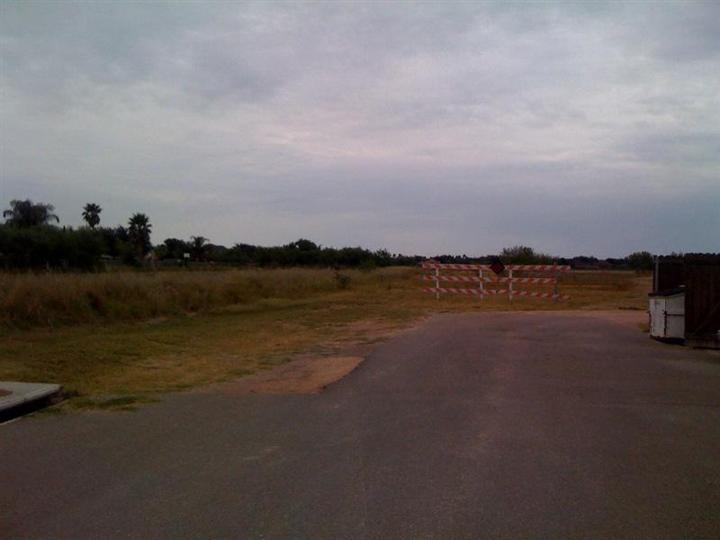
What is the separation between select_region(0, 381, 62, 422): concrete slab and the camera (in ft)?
35.7

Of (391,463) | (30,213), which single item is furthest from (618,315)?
(30,213)

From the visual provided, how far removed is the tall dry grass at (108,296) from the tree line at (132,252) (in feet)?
18.8

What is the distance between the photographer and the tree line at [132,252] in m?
40.4

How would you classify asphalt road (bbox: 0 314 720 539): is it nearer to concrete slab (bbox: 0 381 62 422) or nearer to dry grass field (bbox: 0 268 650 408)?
concrete slab (bbox: 0 381 62 422)

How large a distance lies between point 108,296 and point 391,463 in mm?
20770

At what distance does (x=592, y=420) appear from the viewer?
10.2 meters

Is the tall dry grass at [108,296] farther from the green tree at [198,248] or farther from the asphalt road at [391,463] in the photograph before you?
the green tree at [198,248]

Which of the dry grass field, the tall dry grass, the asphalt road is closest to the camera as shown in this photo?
the asphalt road

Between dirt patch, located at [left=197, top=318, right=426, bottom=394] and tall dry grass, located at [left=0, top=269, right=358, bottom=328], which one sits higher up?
tall dry grass, located at [left=0, top=269, right=358, bottom=328]

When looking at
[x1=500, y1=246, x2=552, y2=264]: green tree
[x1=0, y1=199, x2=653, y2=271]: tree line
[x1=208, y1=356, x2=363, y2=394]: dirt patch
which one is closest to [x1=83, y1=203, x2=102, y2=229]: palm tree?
[x1=0, y1=199, x2=653, y2=271]: tree line

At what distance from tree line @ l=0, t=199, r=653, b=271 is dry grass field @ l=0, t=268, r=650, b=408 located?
6.53 m

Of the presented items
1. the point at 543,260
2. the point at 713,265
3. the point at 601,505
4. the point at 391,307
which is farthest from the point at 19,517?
the point at 543,260

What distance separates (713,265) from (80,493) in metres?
15.0

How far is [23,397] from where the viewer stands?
1138 centimetres
